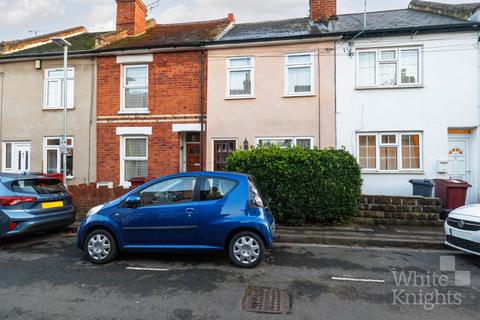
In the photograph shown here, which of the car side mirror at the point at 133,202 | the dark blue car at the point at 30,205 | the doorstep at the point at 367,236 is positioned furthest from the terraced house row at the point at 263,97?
the car side mirror at the point at 133,202

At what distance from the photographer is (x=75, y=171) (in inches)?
463

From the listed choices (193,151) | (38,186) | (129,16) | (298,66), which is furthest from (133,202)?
(129,16)

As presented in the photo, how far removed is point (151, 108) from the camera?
37.5 ft

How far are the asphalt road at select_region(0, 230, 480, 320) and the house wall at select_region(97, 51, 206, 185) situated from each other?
5623 millimetres

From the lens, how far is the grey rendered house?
11.8 meters

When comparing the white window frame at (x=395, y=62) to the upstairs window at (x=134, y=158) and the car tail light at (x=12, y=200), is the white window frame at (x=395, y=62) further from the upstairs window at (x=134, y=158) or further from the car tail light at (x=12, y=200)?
the car tail light at (x=12, y=200)

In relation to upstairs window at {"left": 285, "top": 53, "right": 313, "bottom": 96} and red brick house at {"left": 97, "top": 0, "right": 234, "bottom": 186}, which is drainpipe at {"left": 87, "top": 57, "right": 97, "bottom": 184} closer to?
red brick house at {"left": 97, "top": 0, "right": 234, "bottom": 186}

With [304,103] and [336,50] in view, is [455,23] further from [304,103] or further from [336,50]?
[304,103]

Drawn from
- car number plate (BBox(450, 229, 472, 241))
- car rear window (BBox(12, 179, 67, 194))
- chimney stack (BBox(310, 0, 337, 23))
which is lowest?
car number plate (BBox(450, 229, 472, 241))

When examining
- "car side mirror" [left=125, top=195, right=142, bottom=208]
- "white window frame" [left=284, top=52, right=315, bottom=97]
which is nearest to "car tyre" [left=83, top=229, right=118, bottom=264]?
"car side mirror" [left=125, top=195, right=142, bottom=208]

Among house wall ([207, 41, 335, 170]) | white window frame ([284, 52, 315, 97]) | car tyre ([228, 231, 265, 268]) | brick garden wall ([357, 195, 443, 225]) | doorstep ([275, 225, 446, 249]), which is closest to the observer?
car tyre ([228, 231, 265, 268])

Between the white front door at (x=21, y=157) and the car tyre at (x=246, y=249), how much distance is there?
36.4 feet

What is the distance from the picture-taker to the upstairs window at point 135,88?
11.7 metres

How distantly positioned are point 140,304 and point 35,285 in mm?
1772
